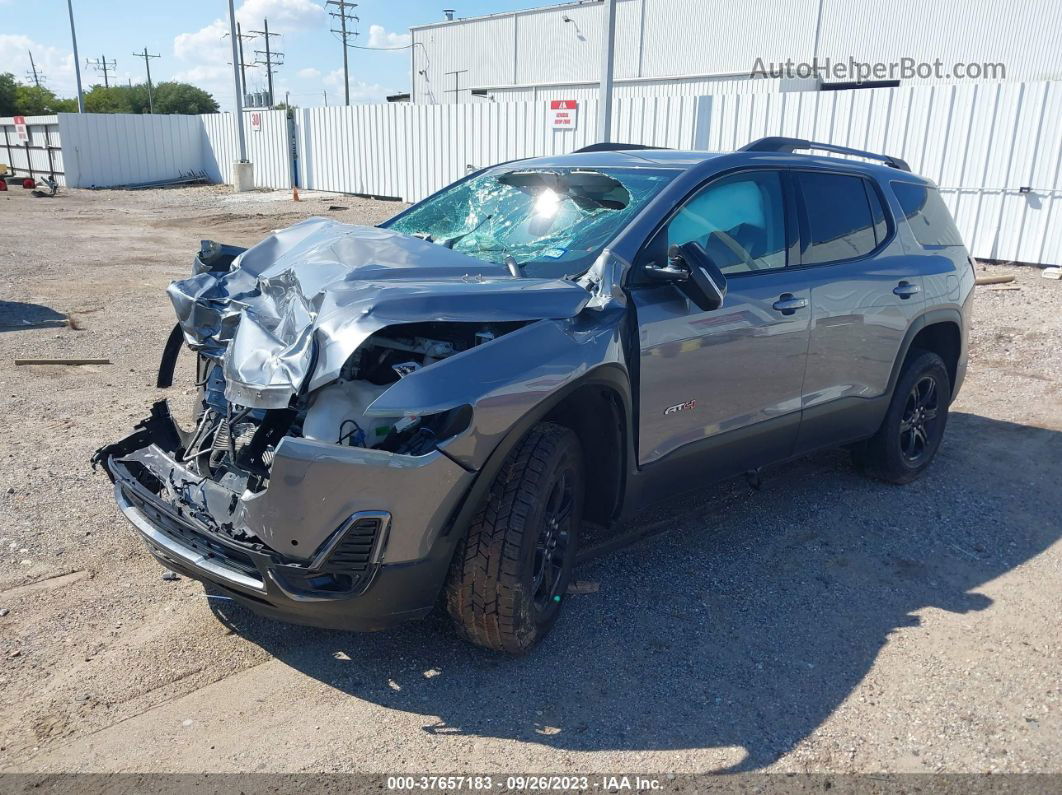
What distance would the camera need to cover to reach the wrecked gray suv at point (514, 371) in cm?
287

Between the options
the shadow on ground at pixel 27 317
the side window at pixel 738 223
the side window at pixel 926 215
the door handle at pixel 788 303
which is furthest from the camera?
the shadow on ground at pixel 27 317

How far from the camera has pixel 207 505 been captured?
10.4 ft

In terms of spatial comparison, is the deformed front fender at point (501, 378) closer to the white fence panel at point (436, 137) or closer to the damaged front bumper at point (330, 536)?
the damaged front bumper at point (330, 536)

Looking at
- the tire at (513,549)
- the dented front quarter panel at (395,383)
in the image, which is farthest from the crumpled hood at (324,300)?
the tire at (513,549)

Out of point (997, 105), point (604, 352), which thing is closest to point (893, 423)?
point (604, 352)

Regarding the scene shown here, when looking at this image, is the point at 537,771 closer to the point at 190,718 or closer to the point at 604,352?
the point at 190,718

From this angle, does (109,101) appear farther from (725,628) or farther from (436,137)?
(725,628)

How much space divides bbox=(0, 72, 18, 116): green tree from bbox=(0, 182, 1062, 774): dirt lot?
2422 inches

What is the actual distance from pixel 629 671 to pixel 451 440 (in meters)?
1.24

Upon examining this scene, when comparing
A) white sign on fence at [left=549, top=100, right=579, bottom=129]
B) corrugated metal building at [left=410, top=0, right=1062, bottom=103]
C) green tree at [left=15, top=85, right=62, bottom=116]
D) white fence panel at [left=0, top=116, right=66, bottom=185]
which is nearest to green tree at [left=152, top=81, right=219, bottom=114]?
green tree at [left=15, top=85, right=62, bottom=116]

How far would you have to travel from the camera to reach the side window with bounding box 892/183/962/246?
5219 mm

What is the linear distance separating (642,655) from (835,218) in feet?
8.69

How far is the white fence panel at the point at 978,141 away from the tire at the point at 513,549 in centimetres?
1204

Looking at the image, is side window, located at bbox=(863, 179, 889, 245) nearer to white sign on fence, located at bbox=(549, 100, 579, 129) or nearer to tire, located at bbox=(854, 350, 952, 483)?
tire, located at bbox=(854, 350, 952, 483)
